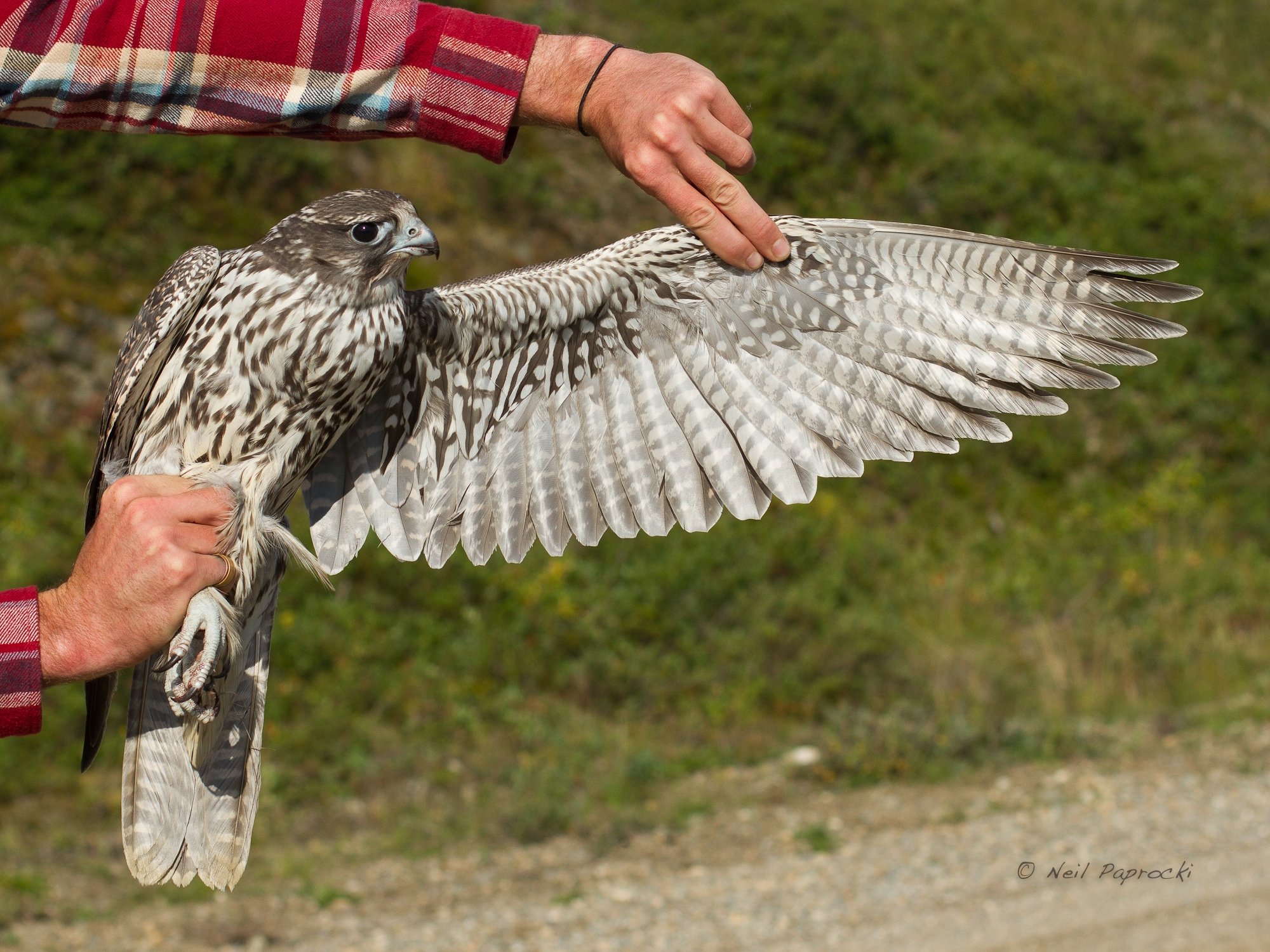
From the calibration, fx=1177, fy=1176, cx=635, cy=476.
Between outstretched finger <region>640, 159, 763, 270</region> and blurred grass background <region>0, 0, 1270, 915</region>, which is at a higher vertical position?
outstretched finger <region>640, 159, 763, 270</region>

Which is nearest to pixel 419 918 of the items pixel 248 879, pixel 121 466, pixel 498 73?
pixel 248 879

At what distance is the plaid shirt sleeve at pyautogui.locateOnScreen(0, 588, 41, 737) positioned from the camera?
208cm

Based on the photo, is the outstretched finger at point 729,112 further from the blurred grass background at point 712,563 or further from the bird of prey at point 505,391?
A: the blurred grass background at point 712,563

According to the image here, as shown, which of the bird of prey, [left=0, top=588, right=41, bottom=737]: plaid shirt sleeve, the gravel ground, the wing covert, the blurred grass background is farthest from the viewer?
the blurred grass background

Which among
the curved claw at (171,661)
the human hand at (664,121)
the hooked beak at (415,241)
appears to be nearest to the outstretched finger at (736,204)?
the human hand at (664,121)

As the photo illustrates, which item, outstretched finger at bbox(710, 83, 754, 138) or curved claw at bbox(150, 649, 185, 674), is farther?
curved claw at bbox(150, 649, 185, 674)

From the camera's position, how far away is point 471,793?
19.8 feet

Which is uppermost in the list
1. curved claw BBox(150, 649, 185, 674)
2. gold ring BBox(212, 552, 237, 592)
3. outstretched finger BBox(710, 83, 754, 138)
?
outstretched finger BBox(710, 83, 754, 138)

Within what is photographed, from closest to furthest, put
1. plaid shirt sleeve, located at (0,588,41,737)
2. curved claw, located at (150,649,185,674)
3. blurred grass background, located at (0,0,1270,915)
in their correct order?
plaid shirt sleeve, located at (0,588,41,737) < curved claw, located at (150,649,185,674) < blurred grass background, located at (0,0,1270,915)

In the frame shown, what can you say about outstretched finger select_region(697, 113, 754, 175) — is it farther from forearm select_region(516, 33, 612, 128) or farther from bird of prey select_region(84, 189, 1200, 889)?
bird of prey select_region(84, 189, 1200, 889)

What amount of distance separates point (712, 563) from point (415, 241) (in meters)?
4.93

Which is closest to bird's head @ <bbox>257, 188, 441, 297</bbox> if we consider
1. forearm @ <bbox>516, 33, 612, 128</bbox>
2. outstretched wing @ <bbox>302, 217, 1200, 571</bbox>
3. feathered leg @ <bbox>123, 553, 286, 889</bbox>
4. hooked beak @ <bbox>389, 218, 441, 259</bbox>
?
hooked beak @ <bbox>389, 218, 441, 259</bbox>

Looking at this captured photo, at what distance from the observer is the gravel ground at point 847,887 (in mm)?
4754

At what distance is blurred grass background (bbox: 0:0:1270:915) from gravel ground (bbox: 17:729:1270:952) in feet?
0.94
